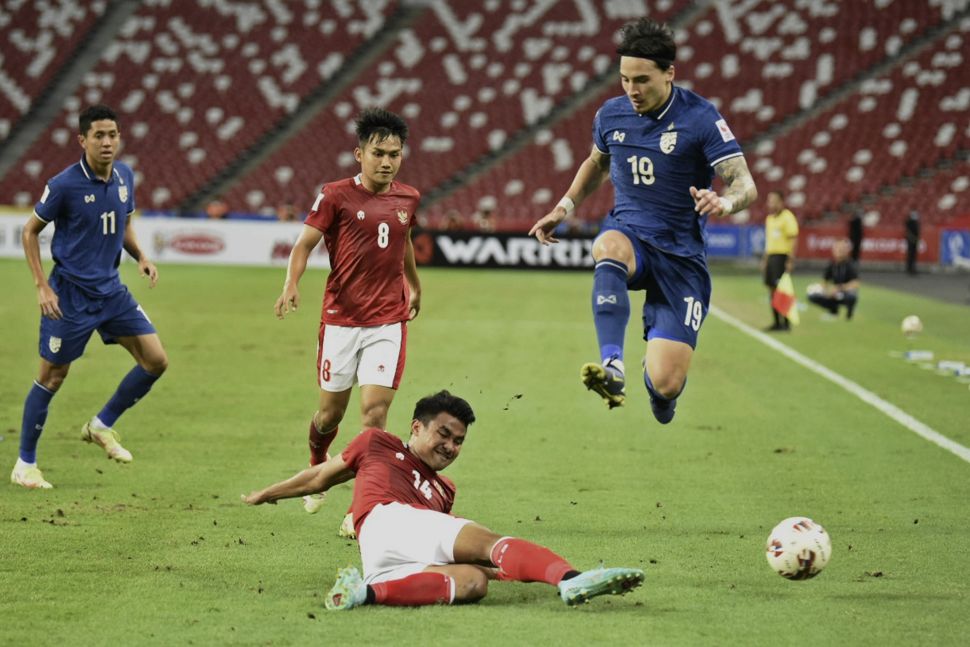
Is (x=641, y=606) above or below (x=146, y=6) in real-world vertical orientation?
below

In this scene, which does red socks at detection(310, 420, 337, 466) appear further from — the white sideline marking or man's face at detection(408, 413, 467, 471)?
the white sideline marking

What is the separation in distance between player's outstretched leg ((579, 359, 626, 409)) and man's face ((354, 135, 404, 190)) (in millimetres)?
1827

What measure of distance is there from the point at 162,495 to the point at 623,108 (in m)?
3.82

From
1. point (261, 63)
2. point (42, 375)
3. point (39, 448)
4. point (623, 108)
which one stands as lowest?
point (39, 448)

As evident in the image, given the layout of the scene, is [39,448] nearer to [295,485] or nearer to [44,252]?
[295,485]

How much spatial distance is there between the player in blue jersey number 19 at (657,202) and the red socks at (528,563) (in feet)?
4.44

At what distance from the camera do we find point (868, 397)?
1393 cm

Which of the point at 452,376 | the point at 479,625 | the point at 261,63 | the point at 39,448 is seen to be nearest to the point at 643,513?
the point at 479,625

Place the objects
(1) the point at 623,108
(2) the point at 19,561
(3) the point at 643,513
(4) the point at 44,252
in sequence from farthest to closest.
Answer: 1. (4) the point at 44,252
2. (3) the point at 643,513
3. (1) the point at 623,108
4. (2) the point at 19,561

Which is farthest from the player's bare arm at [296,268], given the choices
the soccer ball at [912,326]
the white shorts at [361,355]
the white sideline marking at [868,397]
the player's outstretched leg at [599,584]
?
the soccer ball at [912,326]

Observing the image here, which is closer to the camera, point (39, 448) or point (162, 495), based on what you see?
point (162, 495)

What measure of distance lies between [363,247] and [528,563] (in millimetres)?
2626

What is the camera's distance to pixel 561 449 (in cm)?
1088

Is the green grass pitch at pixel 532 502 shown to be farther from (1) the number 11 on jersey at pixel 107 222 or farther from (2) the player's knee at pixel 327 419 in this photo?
(1) the number 11 on jersey at pixel 107 222
